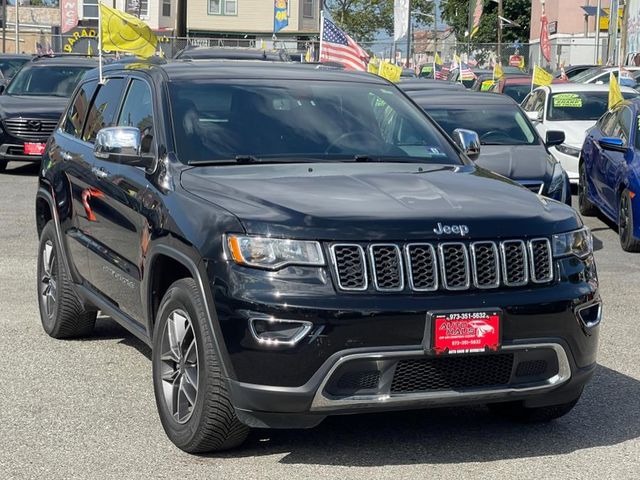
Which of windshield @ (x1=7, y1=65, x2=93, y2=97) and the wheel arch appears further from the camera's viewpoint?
windshield @ (x1=7, y1=65, x2=93, y2=97)

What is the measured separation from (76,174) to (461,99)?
7399mm

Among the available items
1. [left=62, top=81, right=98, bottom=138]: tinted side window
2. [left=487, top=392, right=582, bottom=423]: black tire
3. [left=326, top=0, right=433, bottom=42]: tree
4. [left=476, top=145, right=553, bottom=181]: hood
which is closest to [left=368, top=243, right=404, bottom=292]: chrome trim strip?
[left=487, top=392, right=582, bottom=423]: black tire

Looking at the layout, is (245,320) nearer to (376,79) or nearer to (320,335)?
(320,335)

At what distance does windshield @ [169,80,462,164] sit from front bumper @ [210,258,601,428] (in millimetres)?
1287

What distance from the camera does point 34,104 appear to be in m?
19.8

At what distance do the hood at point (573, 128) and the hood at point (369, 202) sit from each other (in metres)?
11.9

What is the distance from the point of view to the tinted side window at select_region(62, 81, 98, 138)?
8.03 metres

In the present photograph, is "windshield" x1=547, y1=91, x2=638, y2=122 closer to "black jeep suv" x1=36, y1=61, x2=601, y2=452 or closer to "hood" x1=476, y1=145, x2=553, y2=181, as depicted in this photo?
"hood" x1=476, y1=145, x2=553, y2=181

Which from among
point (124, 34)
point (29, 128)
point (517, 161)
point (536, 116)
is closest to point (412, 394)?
point (517, 161)

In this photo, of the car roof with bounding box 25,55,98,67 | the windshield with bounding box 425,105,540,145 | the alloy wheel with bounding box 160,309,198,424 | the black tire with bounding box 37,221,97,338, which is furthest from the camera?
the car roof with bounding box 25,55,98,67

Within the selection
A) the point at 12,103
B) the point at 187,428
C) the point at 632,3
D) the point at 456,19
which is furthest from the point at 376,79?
the point at 456,19

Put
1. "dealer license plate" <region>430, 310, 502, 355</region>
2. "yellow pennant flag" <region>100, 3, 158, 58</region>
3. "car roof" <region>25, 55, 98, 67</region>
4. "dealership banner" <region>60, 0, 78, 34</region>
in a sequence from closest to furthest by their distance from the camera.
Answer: "dealer license plate" <region>430, 310, 502, 355</region> → "yellow pennant flag" <region>100, 3, 158, 58</region> → "car roof" <region>25, 55, 98, 67</region> → "dealership banner" <region>60, 0, 78, 34</region>

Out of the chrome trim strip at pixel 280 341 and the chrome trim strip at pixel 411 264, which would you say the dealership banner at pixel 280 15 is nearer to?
the chrome trim strip at pixel 411 264

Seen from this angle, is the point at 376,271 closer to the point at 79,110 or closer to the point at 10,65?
the point at 79,110
